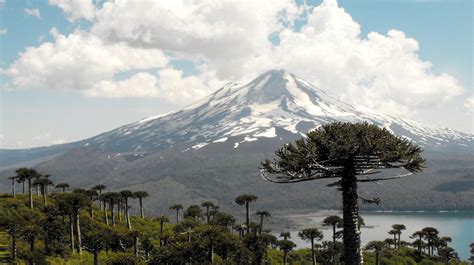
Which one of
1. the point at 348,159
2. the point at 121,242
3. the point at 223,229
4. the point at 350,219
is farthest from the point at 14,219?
the point at 348,159

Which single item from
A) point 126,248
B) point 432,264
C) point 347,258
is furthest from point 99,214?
point 347,258

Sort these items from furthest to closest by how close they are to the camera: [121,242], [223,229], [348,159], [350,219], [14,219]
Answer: [121,242] < [223,229] < [14,219] < [350,219] < [348,159]

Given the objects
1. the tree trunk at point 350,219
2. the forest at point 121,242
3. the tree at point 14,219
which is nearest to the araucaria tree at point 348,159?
the tree trunk at point 350,219

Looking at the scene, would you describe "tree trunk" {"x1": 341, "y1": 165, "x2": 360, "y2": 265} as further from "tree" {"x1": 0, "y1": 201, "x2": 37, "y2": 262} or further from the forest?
"tree" {"x1": 0, "y1": 201, "x2": 37, "y2": 262}

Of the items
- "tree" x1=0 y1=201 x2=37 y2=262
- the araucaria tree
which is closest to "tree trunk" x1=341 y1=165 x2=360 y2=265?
the araucaria tree

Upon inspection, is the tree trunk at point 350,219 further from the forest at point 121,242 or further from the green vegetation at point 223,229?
the forest at point 121,242

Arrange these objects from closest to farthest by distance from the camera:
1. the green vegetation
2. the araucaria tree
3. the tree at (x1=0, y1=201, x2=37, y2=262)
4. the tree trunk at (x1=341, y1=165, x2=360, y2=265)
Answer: the araucaria tree → the green vegetation → the tree trunk at (x1=341, y1=165, x2=360, y2=265) → the tree at (x1=0, y1=201, x2=37, y2=262)

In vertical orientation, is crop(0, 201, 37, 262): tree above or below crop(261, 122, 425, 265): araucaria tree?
below

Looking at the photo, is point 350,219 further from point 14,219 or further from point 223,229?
point 14,219

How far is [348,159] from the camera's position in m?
17.7

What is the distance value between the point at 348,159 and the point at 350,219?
97.3 inches

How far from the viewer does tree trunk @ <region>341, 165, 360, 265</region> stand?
1751 cm

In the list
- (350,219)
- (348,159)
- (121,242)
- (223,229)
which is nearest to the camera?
(348,159)

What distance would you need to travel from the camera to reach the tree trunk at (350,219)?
1751 centimetres
